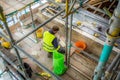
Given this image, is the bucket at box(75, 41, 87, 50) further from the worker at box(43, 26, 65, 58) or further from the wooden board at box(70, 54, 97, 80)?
the worker at box(43, 26, 65, 58)

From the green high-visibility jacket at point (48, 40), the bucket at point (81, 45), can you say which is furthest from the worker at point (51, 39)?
the bucket at point (81, 45)

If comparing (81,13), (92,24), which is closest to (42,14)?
(81,13)

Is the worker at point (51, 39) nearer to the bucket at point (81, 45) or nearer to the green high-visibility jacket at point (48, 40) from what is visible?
the green high-visibility jacket at point (48, 40)

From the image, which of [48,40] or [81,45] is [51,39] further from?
[81,45]

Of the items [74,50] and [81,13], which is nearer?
[74,50]

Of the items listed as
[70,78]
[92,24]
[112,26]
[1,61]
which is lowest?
[70,78]

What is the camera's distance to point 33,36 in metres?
6.11

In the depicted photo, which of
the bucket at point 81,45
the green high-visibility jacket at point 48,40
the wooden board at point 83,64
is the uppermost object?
the green high-visibility jacket at point 48,40

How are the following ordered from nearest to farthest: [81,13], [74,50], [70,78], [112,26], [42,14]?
[112,26], [70,78], [74,50], [81,13], [42,14]

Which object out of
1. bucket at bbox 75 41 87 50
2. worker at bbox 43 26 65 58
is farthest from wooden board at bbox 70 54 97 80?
worker at bbox 43 26 65 58

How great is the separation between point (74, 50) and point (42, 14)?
1.98m

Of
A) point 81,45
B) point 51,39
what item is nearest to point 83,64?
point 81,45

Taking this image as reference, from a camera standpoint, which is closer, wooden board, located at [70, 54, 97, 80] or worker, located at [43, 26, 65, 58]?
worker, located at [43, 26, 65, 58]

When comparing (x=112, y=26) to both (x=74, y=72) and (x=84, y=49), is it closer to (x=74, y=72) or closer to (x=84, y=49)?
(x=74, y=72)
